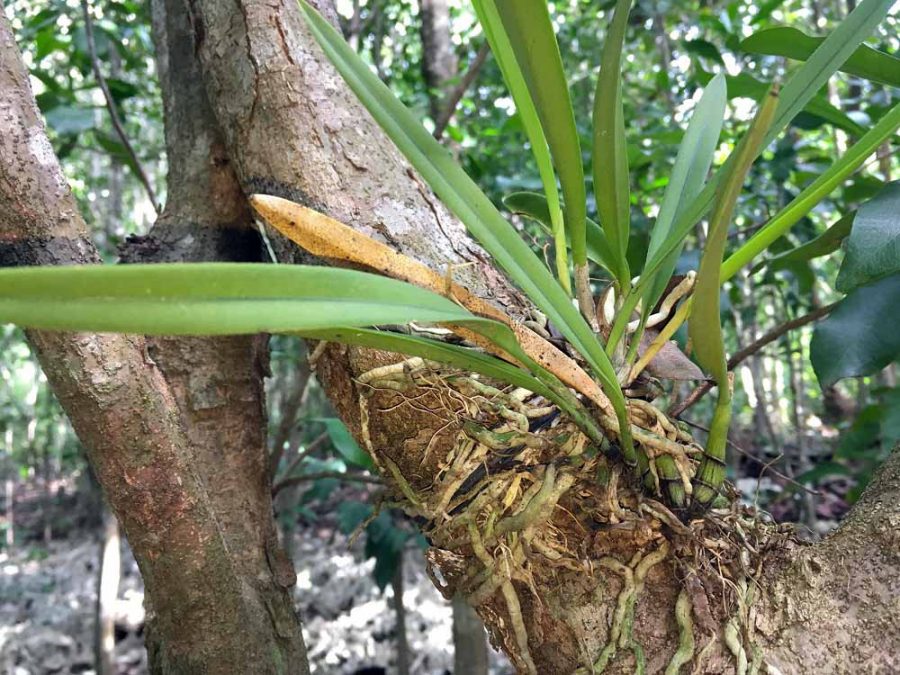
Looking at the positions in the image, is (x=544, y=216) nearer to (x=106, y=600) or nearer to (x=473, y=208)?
(x=473, y=208)

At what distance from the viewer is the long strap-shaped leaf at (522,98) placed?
491 mm

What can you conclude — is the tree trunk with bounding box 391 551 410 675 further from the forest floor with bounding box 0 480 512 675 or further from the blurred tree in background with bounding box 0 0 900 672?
the forest floor with bounding box 0 480 512 675

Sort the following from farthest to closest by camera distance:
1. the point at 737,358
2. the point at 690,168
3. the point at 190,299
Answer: the point at 737,358 < the point at 690,168 < the point at 190,299

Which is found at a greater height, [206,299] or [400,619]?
[206,299]

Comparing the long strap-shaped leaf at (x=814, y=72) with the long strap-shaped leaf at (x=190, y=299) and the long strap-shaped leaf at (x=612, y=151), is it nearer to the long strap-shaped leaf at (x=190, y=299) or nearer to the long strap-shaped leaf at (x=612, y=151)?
the long strap-shaped leaf at (x=612, y=151)

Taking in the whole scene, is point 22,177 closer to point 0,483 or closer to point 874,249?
point 874,249

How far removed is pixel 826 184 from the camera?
0.49 meters

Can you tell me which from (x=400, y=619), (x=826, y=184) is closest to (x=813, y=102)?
(x=826, y=184)

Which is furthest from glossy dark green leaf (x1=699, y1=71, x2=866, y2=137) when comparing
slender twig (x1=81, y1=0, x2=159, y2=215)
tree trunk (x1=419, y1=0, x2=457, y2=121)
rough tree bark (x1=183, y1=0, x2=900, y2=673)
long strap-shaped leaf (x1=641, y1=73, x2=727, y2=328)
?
tree trunk (x1=419, y1=0, x2=457, y2=121)

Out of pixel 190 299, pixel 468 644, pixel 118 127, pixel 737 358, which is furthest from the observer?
pixel 468 644

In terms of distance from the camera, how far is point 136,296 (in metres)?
0.28

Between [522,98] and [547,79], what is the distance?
0.03 m

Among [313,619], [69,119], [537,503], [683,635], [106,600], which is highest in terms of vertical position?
[69,119]

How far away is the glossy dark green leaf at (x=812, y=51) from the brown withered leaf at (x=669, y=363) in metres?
0.31
